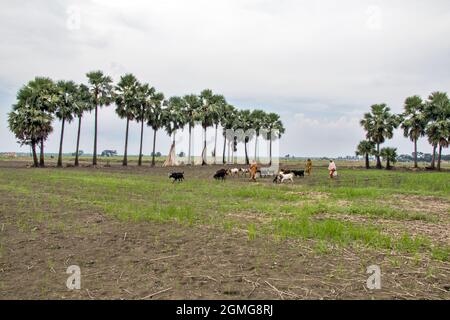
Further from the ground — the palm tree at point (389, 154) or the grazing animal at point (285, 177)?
the palm tree at point (389, 154)

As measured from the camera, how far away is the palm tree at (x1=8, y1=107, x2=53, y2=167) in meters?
50.9

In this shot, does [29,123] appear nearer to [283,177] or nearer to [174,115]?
[174,115]

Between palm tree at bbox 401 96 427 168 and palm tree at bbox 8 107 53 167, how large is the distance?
213ft

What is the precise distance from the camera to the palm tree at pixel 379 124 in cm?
6631

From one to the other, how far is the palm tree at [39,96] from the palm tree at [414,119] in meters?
64.0

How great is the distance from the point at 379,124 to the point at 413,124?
238 inches

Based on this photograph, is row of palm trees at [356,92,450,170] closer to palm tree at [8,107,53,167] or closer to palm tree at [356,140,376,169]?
palm tree at [356,140,376,169]

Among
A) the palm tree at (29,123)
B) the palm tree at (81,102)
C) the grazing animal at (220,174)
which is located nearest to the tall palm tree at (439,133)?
the grazing animal at (220,174)

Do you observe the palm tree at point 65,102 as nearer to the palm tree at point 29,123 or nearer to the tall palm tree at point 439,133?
the palm tree at point 29,123

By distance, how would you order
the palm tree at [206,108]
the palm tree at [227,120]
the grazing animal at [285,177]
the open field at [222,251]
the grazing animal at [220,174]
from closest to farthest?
the open field at [222,251]
the grazing animal at [285,177]
the grazing animal at [220,174]
the palm tree at [206,108]
the palm tree at [227,120]
